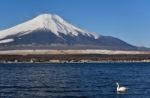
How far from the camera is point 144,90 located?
46.2 m

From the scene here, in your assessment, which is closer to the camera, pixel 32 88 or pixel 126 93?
pixel 126 93

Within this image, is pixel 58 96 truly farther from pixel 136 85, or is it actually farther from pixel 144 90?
pixel 136 85

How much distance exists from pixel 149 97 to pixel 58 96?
673 cm

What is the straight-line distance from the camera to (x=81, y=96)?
42.4 m

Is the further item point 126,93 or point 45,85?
point 45,85

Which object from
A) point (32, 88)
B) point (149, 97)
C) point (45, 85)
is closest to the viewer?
point (149, 97)

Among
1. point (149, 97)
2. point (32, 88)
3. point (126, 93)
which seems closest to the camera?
point (149, 97)

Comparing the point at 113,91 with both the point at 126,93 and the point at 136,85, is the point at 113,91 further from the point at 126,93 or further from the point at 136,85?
the point at 136,85

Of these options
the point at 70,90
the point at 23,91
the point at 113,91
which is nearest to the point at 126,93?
the point at 113,91

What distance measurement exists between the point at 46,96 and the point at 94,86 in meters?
9.48

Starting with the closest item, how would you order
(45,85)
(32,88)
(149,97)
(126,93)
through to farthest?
(149,97) < (126,93) < (32,88) < (45,85)

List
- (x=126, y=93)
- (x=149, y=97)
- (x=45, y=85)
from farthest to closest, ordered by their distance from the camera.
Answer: (x=45, y=85) → (x=126, y=93) → (x=149, y=97)

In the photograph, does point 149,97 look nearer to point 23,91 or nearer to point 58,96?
point 58,96

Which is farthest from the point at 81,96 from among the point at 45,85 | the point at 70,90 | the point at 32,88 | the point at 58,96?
the point at 45,85
